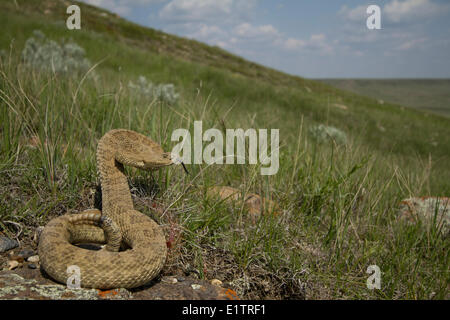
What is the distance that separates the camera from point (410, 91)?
376 feet

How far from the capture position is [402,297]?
2947 mm

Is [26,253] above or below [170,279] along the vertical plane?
above

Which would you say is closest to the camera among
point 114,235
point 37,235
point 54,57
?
point 114,235

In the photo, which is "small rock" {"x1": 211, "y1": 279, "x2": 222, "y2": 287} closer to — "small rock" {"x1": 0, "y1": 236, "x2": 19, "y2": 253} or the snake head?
the snake head

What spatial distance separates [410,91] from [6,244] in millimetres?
134673

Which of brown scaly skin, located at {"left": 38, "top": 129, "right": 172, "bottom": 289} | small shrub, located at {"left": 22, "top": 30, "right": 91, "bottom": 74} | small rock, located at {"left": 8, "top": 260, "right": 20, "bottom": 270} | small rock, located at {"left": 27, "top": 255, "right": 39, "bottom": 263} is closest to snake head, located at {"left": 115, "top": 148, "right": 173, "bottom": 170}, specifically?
brown scaly skin, located at {"left": 38, "top": 129, "right": 172, "bottom": 289}

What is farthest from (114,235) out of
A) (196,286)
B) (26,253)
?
(26,253)

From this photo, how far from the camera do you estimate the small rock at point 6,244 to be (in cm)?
260

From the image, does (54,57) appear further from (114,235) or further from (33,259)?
(114,235)

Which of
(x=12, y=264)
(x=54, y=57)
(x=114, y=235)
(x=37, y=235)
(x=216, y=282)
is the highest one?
(x=54, y=57)

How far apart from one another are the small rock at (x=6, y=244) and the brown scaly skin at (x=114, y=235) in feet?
1.78
